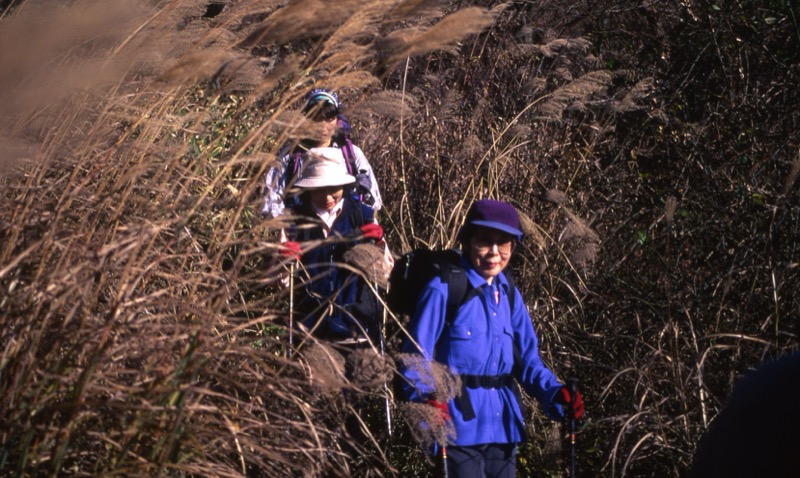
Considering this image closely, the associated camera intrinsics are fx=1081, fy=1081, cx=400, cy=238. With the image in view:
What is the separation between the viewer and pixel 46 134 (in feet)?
14.9

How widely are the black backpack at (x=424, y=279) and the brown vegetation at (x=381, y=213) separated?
28cm

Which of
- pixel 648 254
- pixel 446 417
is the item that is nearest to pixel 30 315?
pixel 446 417

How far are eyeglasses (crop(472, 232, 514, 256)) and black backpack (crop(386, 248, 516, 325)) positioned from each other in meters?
0.11

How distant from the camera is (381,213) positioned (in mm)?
7383

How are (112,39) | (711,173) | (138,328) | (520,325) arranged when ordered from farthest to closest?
(711,173), (520,325), (112,39), (138,328)

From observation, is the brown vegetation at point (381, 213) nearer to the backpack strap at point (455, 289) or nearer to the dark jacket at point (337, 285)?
the dark jacket at point (337, 285)

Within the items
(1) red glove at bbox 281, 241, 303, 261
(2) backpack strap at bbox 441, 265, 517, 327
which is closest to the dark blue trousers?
(2) backpack strap at bbox 441, 265, 517, 327

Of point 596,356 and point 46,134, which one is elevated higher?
point 46,134

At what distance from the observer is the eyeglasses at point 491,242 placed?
16.8 ft

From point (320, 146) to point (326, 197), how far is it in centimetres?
53

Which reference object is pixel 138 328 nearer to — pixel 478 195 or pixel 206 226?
pixel 206 226

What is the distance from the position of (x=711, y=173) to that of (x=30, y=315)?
196 inches

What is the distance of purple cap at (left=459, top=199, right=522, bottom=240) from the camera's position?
509 centimetres

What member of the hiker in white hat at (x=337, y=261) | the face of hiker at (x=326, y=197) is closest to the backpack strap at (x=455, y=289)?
the hiker in white hat at (x=337, y=261)
